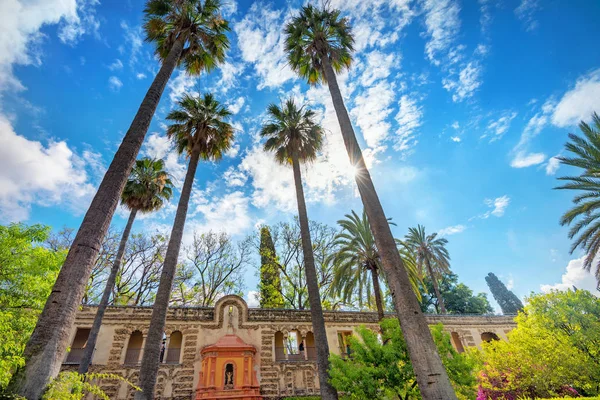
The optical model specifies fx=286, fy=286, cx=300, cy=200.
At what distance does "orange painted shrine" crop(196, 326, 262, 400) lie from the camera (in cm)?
1670

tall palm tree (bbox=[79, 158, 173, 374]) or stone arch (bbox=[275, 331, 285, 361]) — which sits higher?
tall palm tree (bbox=[79, 158, 173, 374])

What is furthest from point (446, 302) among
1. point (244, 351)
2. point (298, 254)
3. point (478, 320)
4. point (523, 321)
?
point (244, 351)

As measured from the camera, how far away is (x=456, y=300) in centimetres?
4228

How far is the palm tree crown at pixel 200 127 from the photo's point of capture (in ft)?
54.7

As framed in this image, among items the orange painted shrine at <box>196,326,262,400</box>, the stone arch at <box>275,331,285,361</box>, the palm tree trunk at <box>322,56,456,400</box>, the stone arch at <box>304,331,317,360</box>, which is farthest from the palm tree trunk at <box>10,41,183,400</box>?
the stone arch at <box>275,331,285,361</box>

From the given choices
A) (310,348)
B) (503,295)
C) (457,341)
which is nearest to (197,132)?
(310,348)

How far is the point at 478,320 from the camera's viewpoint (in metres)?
26.6

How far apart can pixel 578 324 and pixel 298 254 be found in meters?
22.2

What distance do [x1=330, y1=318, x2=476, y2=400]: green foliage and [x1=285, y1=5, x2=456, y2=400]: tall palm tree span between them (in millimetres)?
4738

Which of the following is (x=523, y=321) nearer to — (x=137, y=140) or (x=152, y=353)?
(x=152, y=353)

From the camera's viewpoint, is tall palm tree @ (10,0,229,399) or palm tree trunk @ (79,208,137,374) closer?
tall palm tree @ (10,0,229,399)

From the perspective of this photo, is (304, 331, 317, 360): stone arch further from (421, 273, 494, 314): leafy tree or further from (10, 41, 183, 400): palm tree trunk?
(421, 273, 494, 314): leafy tree

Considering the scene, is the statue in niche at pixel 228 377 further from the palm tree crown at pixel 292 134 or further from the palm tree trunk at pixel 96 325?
the palm tree crown at pixel 292 134

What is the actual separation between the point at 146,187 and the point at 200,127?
23.5 ft
